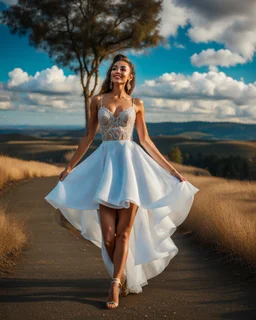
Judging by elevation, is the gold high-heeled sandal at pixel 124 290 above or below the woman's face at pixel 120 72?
below

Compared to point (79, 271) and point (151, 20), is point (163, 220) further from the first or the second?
point (151, 20)

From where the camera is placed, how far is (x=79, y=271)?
16.3 ft

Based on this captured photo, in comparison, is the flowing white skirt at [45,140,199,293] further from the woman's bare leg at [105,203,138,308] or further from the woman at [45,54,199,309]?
the woman's bare leg at [105,203,138,308]

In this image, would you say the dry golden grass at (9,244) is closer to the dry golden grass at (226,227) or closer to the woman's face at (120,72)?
the woman's face at (120,72)

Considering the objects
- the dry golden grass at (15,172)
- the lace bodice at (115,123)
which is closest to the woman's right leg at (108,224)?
the lace bodice at (115,123)

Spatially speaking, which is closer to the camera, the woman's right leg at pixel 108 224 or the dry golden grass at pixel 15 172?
the woman's right leg at pixel 108 224

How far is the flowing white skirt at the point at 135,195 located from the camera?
3.81 meters

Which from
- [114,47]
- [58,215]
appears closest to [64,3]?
[114,47]

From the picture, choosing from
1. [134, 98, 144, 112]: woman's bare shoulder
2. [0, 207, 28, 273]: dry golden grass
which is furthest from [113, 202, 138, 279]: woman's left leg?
[0, 207, 28, 273]: dry golden grass

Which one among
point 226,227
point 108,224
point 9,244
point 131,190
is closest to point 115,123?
point 131,190

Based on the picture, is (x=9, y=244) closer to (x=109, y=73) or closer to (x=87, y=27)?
(x=109, y=73)

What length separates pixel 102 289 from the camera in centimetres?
421

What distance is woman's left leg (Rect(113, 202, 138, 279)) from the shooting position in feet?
12.4

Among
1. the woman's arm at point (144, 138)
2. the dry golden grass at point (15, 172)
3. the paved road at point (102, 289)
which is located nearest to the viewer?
the paved road at point (102, 289)
